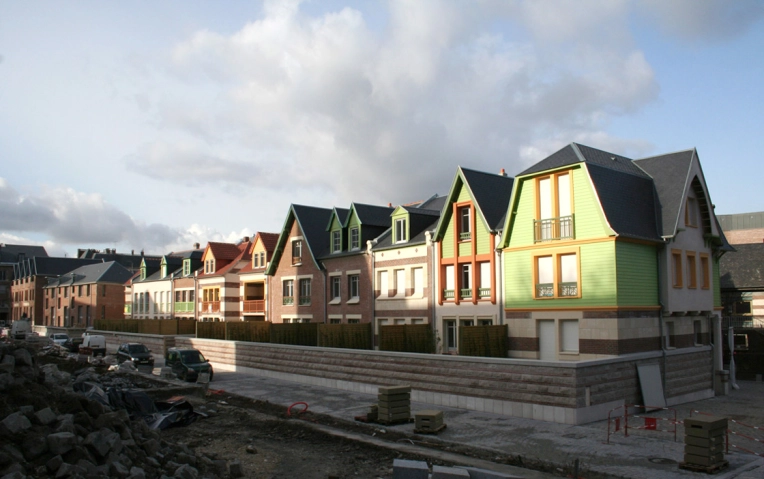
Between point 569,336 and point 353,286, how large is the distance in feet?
50.4

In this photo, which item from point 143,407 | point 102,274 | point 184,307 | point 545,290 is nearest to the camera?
point 143,407

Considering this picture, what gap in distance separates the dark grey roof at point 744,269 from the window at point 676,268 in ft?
37.6

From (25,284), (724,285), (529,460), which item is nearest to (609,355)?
(529,460)

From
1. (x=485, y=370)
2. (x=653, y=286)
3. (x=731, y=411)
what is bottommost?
(x=731, y=411)

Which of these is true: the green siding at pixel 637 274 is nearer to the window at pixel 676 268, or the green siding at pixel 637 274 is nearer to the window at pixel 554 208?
the window at pixel 676 268

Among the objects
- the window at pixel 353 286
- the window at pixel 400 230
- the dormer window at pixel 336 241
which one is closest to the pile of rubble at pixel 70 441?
the window at pixel 400 230

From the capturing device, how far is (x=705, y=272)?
27328 millimetres

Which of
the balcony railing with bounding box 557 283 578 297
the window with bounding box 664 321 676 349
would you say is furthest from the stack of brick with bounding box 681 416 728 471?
the window with bounding box 664 321 676 349

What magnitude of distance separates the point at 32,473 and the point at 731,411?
2226 centimetres

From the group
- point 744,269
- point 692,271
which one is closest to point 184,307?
point 692,271

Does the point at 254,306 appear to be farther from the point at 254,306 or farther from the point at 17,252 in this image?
the point at 17,252

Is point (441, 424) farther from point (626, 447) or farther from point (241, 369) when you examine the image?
point (241, 369)

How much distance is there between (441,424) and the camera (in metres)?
17.5

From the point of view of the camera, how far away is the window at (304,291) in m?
39.5
